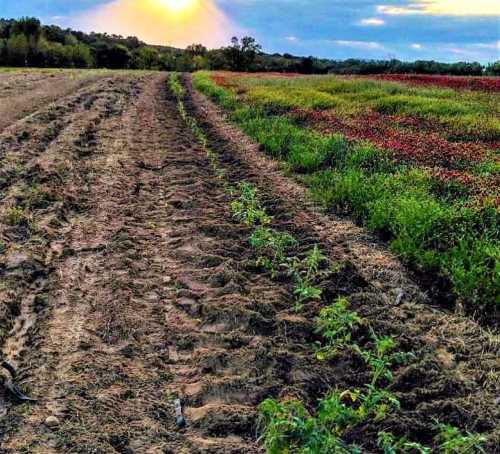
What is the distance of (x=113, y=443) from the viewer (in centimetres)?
363

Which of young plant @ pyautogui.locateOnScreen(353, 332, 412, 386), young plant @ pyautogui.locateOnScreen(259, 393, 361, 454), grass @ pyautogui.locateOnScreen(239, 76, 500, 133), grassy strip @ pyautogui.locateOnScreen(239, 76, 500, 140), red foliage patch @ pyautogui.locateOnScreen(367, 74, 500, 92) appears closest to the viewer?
young plant @ pyautogui.locateOnScreen(259, 393, 361, 454)

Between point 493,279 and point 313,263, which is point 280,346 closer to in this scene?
point 313,263

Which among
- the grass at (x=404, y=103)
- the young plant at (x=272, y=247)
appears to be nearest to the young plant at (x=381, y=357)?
the young plant at (x=272, y=247)

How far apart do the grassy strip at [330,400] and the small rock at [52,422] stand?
1.38 metres

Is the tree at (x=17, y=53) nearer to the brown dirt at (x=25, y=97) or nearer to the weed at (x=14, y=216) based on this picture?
the brown dirt at (x=25, y=97)

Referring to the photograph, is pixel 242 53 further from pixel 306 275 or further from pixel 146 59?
pixel 306 275

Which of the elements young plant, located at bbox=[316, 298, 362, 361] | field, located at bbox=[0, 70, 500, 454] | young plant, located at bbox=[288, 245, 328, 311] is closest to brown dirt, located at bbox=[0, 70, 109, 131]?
field, located at bbox=[0, 70, 500, 454]

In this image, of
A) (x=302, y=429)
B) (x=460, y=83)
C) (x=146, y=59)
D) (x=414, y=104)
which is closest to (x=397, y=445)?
(x=302, y=429)

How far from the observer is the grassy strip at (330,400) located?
3398 millimetres

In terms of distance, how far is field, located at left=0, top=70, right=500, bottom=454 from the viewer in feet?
12.5

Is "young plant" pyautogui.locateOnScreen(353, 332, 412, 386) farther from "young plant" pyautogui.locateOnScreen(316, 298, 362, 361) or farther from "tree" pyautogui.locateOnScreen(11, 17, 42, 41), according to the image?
"tree" pyautogui.locateOnScreen(11, 17, 42, 41)

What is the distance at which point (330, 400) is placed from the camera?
3.58m

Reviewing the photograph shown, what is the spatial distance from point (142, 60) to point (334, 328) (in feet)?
296

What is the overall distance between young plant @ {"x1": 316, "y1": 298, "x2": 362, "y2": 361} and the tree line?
1898 inches
